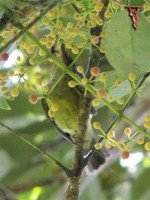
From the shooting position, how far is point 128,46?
134 cm

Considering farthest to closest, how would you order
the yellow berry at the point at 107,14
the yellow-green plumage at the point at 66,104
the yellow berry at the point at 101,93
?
the yellow-green plumage at the point at 66,104 → the yellow berry at the point at 107,14 → the yellow berry at the point at 101,93

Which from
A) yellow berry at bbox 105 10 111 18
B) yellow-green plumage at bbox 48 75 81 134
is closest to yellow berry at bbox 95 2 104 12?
yellow berry at bbox 105 10 111 18

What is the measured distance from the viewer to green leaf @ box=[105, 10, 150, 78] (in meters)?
1.32

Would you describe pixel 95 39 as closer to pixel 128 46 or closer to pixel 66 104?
pixel 128 46

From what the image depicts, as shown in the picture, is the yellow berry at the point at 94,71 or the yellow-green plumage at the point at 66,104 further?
the yellow-green plumage at the point at 66,104

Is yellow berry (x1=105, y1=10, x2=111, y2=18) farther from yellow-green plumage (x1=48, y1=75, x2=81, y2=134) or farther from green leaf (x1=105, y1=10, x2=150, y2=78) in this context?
yellow-green plumage (x1=48, y1=75, x2=81, y2=134)

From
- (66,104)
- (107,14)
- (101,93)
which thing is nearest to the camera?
(101,93)

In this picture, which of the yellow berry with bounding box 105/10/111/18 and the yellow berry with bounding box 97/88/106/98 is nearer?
the yellow berry with bounding box 97/88/106/98

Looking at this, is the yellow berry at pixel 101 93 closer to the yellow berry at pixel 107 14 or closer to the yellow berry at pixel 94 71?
the yellow berry at pixel 94 71

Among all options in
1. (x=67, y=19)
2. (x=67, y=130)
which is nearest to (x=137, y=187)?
(x=67, y=130)

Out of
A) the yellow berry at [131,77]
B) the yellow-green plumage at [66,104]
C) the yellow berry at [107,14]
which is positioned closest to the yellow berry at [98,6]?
the yellow berry at [107,14]

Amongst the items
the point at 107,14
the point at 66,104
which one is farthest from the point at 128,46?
the point at 66,104

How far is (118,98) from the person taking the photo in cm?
129

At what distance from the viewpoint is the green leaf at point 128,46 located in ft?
4.32
